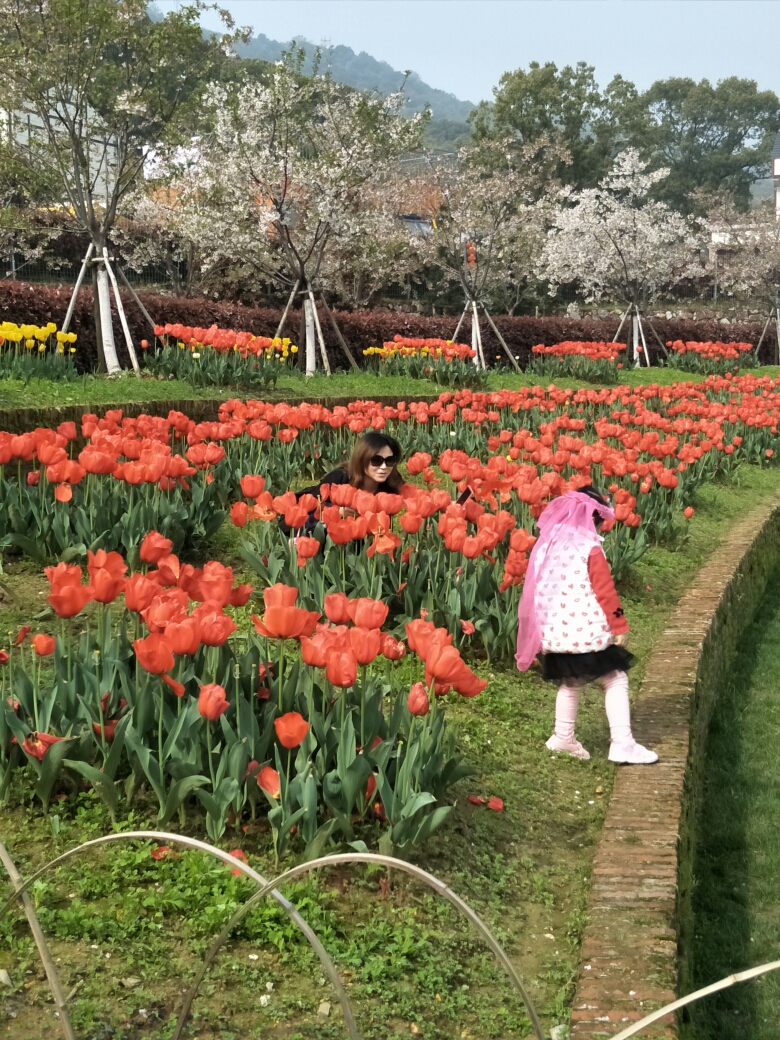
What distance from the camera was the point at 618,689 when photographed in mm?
4516

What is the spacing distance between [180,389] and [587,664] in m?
7.85

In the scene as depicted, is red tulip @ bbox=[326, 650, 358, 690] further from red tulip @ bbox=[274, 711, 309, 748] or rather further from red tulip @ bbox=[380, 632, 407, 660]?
red tulip @ bbox=[380, 632, 407, 660]

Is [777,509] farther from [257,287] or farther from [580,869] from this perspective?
[257,287]

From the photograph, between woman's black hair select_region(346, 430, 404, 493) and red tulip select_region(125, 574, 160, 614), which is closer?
red tulip select_region(125, 574, 160, 614)

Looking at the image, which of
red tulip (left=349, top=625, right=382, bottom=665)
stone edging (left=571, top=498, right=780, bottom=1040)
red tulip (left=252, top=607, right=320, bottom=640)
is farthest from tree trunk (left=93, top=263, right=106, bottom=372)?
red tulip (left=349, top=625, right=382, bottom=665)

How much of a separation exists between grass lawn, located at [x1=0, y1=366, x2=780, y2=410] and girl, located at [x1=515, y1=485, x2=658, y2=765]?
200 inches

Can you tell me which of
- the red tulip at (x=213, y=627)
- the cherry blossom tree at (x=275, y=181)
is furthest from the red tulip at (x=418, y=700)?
the cherry blossom tree at (x=275, y=181)

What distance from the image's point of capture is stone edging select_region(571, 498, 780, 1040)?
278 cm

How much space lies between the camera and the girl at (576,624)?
4.50 m

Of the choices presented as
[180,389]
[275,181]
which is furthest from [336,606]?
[275,181]

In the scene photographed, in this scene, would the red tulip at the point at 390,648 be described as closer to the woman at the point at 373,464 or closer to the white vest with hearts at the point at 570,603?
the white vest with hearts at the point at 570,603

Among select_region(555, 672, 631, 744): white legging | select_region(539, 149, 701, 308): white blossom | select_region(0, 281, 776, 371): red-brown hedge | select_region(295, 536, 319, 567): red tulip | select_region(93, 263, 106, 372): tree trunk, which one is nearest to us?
select_region(295, 536, 319, 567): red tulip

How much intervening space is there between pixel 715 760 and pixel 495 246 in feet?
62.0

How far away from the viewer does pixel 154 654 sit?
295 cm
